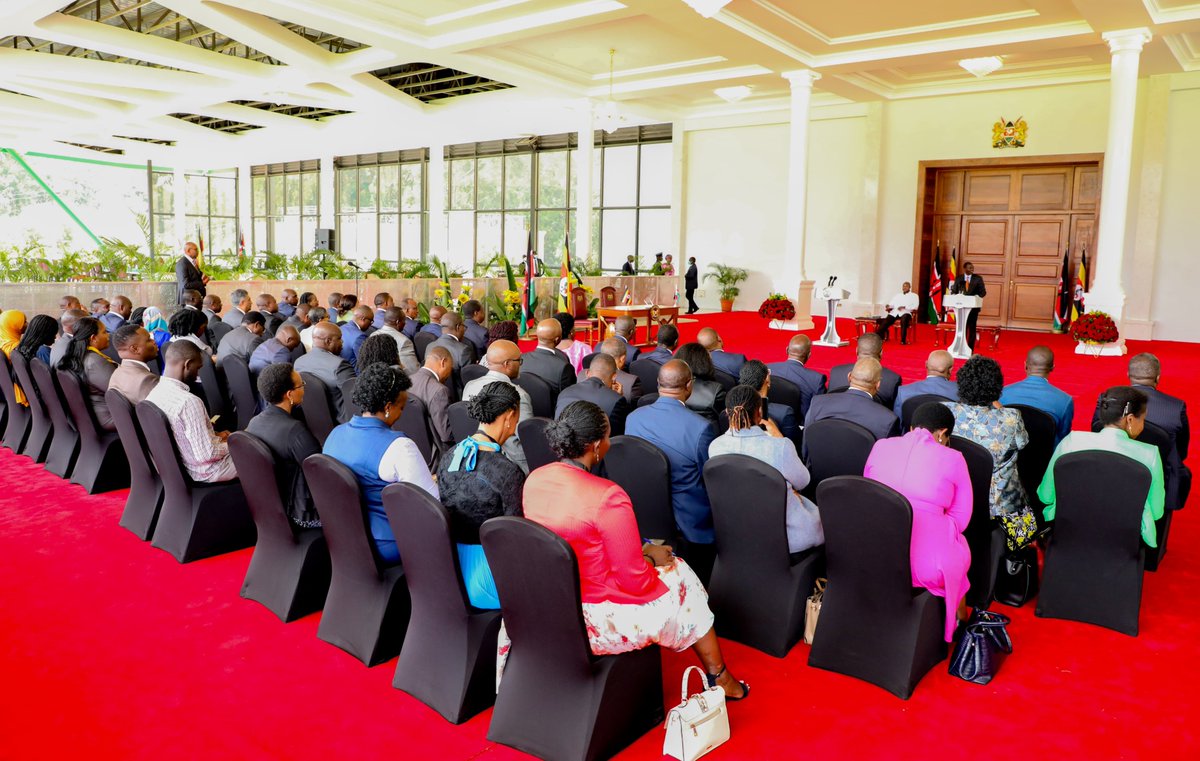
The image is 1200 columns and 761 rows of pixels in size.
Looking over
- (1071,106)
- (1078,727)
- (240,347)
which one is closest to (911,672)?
(1078,727)

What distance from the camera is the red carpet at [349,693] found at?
2.83 metres

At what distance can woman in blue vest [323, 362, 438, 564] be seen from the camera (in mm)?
3242

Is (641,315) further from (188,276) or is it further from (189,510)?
(189,510)

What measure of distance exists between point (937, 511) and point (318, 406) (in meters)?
4.24

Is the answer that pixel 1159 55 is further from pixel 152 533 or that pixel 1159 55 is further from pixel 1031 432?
pixel 152 533

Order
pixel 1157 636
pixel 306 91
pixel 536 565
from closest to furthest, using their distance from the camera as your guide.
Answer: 1. pixel 536 565
2. pixel 1157 636
3. pixel 306 91

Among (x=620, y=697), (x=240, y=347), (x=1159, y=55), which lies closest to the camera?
(x=620, y=697)

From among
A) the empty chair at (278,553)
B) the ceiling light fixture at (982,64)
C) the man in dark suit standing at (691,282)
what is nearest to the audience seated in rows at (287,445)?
the empty chair at (278,553)

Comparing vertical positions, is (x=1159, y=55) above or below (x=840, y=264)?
above

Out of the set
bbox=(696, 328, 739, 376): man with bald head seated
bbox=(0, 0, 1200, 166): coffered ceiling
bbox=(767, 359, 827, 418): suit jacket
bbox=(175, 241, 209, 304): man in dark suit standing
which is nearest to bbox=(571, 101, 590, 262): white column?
bbox=(0, 0, 1200, 166): coffered ceiling

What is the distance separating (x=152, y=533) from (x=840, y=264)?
14.8m

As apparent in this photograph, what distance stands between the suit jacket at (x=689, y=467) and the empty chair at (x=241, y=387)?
3.68 meters

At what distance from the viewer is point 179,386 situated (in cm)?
457

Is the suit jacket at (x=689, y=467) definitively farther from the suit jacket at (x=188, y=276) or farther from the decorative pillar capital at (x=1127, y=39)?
the decorative pillar capital at (x=1127, y=39)
